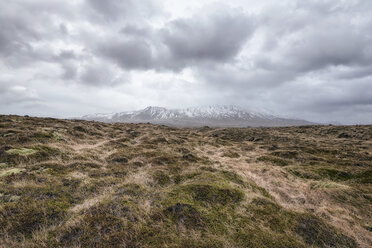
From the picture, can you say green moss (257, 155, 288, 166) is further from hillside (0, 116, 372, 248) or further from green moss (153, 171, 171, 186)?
green moss (153, 171, 171, 186)

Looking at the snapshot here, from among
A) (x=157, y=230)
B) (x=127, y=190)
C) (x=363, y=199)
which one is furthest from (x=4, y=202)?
(x=363, y=199)

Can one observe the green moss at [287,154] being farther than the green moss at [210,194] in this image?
Yes

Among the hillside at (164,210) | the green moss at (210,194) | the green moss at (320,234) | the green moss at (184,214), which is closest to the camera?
the hillside at (164,210)

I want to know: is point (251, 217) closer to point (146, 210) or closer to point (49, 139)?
point (146, 210)

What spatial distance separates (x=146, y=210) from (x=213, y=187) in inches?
134

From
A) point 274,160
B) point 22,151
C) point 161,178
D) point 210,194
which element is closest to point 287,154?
point 274,160

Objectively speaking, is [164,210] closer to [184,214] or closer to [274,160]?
[184,214]

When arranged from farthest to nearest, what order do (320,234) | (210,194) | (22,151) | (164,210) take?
(22,151)
(210,194)
(164,210)
(320,234)

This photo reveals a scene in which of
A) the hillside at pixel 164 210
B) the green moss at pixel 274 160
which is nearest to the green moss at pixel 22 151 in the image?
the hillside at pixel 164 210

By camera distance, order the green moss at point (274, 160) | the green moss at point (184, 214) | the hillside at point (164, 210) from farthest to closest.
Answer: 1. the green moss at point (274, 160)
2. the green moss at point (184, 214)
3. the hillside at point (164, 210)

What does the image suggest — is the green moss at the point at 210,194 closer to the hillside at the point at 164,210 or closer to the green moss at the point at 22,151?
the hillside at the point at 164,210

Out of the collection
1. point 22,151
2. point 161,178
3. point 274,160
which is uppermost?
point 22,151

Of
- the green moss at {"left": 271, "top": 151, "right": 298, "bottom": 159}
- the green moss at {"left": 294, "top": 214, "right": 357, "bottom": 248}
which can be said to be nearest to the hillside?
the green moss at {"left": 294, "top": 214, "right": 357, "bottom": 248}

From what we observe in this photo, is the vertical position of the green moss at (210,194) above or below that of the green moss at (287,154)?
above
